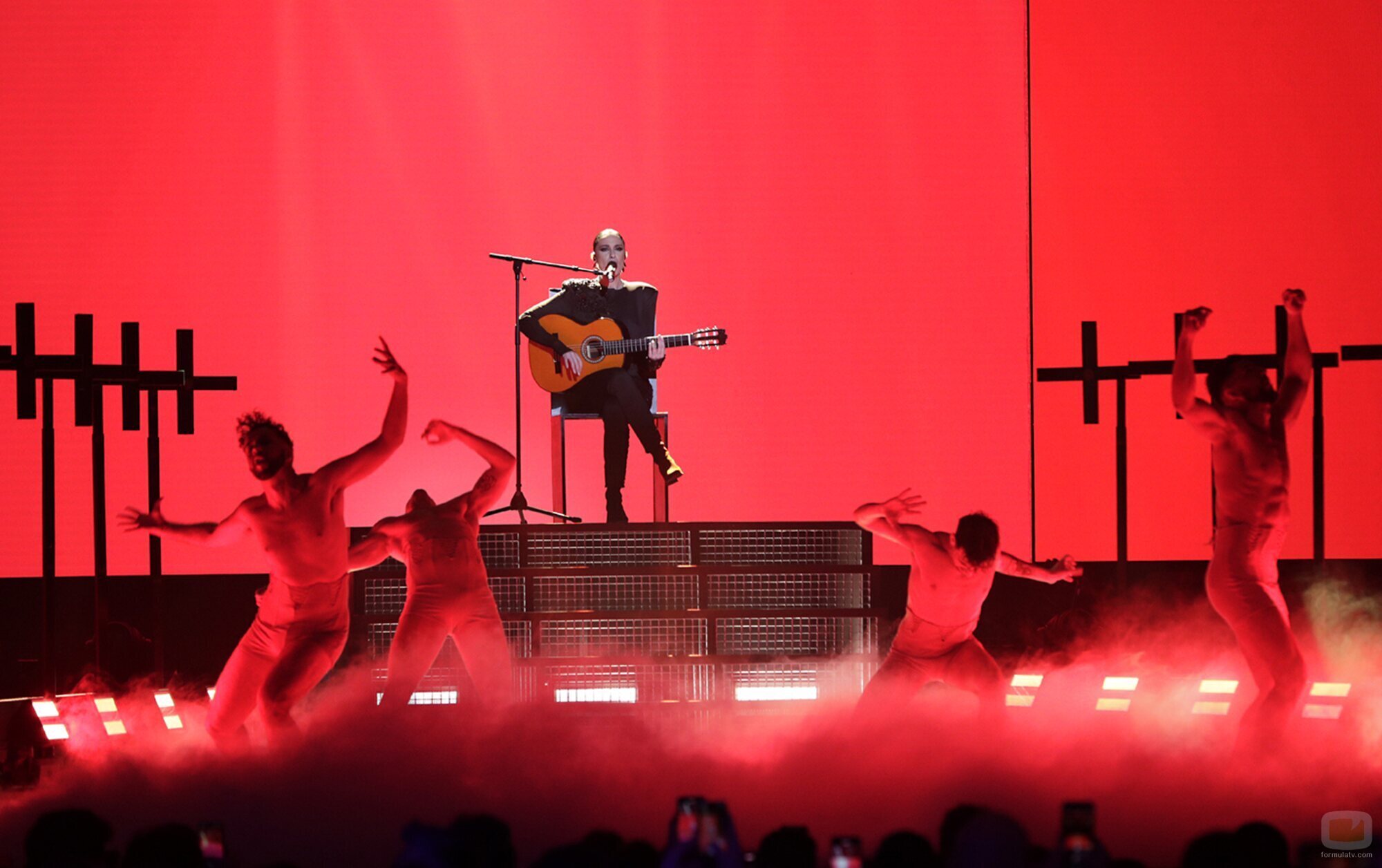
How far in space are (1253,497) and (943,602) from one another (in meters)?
1.10

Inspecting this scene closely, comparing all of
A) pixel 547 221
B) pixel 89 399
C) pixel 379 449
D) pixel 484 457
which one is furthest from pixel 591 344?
pixel 89 399

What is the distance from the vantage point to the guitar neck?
273 inches

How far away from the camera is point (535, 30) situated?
319 inches

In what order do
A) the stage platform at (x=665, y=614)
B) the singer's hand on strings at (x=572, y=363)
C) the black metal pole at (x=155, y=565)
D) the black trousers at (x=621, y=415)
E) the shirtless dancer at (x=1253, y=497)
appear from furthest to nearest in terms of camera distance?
the singer's hand on strings at (x=572, y=363) → the black trousers at (x=621, y=415) → the black metal pole at (x=155, y=565) → the stage platform at (x=665, y=614) → the shirtless dancer at (x=1253, y=497)

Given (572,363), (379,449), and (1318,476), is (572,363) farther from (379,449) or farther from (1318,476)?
(1318,476)

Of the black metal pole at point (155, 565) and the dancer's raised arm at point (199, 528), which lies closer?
the dancer's raised arm at point (199, 528)

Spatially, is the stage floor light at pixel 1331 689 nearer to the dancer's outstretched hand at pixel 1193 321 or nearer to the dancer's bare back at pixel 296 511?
the dancer's outstretched hand at pixel 1193 321

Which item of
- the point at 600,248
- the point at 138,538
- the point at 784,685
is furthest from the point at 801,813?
the point at 138,538

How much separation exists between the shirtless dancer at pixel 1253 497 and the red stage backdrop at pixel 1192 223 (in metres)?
Answer: 3.32

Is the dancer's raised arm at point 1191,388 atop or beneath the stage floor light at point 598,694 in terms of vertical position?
atop

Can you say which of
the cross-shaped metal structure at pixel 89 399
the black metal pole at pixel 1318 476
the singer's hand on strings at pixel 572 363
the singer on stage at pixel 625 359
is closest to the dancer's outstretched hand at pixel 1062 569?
the black metal pole at pixel 1318 476

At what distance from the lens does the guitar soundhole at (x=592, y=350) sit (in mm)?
7000

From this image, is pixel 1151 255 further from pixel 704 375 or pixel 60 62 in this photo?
pixel 60 62

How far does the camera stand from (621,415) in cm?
684
